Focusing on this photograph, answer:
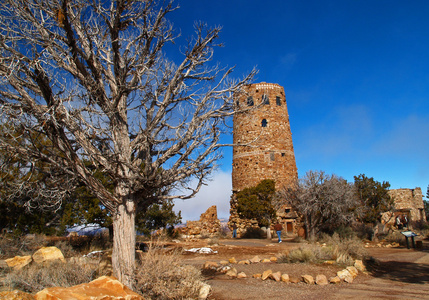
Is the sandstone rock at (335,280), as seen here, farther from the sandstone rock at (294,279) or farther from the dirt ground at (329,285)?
the sandstone rock at (294,279)

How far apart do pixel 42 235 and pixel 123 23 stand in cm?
1112

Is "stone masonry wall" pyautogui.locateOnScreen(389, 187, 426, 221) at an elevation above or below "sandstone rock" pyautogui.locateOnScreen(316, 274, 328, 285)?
above

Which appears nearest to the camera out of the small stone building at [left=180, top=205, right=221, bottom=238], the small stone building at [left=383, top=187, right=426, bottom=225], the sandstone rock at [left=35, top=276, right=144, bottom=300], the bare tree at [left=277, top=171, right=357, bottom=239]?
the sandstone rock at [left=35, top=276, right=144, bottom=300]

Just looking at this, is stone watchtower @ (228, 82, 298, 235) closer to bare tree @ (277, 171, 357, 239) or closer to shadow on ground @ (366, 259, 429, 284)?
bare tree @ (277, 171, 357, 239)

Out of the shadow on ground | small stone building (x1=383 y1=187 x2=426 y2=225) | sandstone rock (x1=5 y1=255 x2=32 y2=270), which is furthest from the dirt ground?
small stone building (x1=383 y1=187 x2=426 y2=225)

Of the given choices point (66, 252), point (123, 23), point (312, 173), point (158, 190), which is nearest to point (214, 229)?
point (312, 173)

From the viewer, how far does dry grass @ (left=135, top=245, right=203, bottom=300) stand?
17.5ft

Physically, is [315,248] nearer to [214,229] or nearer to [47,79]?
[47,79]

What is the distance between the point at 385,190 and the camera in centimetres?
2339

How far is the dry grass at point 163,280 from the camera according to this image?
5328 millimetres

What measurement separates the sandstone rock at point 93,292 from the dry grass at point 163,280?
3.35ft

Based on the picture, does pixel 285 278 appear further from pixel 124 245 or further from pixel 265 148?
pixel 265 148

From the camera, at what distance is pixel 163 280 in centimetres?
554

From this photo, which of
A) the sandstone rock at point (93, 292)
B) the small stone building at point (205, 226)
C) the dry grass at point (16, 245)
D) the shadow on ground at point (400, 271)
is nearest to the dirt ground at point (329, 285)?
the shadow on ground at point (400, 271)
